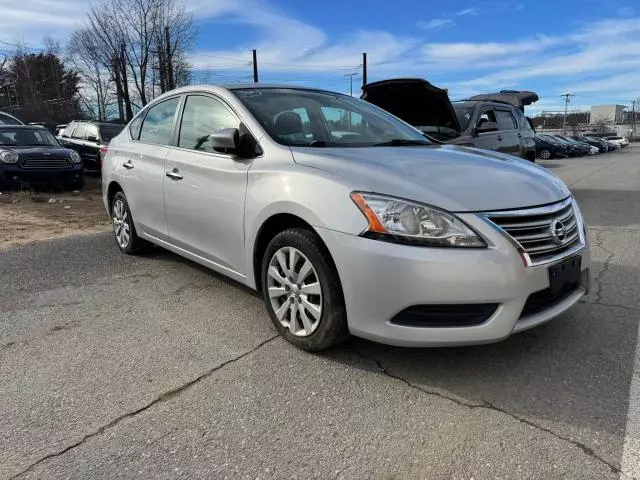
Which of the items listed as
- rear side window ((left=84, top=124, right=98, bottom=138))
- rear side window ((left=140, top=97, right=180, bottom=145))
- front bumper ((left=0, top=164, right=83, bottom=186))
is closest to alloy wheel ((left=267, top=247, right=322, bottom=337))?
rear side window ((left=140, top=97, right=180, bottom=145))

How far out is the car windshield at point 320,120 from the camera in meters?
3.60

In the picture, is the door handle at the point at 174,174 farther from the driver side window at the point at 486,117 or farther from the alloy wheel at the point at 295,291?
the driver side window at the point at 486,117

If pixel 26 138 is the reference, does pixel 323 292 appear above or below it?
below

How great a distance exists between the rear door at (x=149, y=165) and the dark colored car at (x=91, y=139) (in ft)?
30.7

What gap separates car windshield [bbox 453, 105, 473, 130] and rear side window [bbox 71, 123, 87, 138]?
35.4 feet

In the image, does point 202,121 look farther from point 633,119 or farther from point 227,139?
point 633,119

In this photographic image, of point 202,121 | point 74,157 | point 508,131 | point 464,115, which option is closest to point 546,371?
point 202,121

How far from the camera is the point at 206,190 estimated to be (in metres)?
3.77

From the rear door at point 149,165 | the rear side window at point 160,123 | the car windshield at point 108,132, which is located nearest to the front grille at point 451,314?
the rear door at point 149,165

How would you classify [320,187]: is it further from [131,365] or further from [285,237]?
[131,365]

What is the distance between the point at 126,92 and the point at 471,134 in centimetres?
2887

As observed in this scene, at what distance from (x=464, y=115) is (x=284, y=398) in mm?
6761

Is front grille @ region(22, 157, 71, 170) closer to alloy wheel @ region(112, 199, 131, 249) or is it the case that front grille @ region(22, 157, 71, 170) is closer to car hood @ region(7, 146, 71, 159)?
car hood @ region(7, 146, 71, 159)

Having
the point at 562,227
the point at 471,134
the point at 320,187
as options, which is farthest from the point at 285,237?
the point at 471,134
